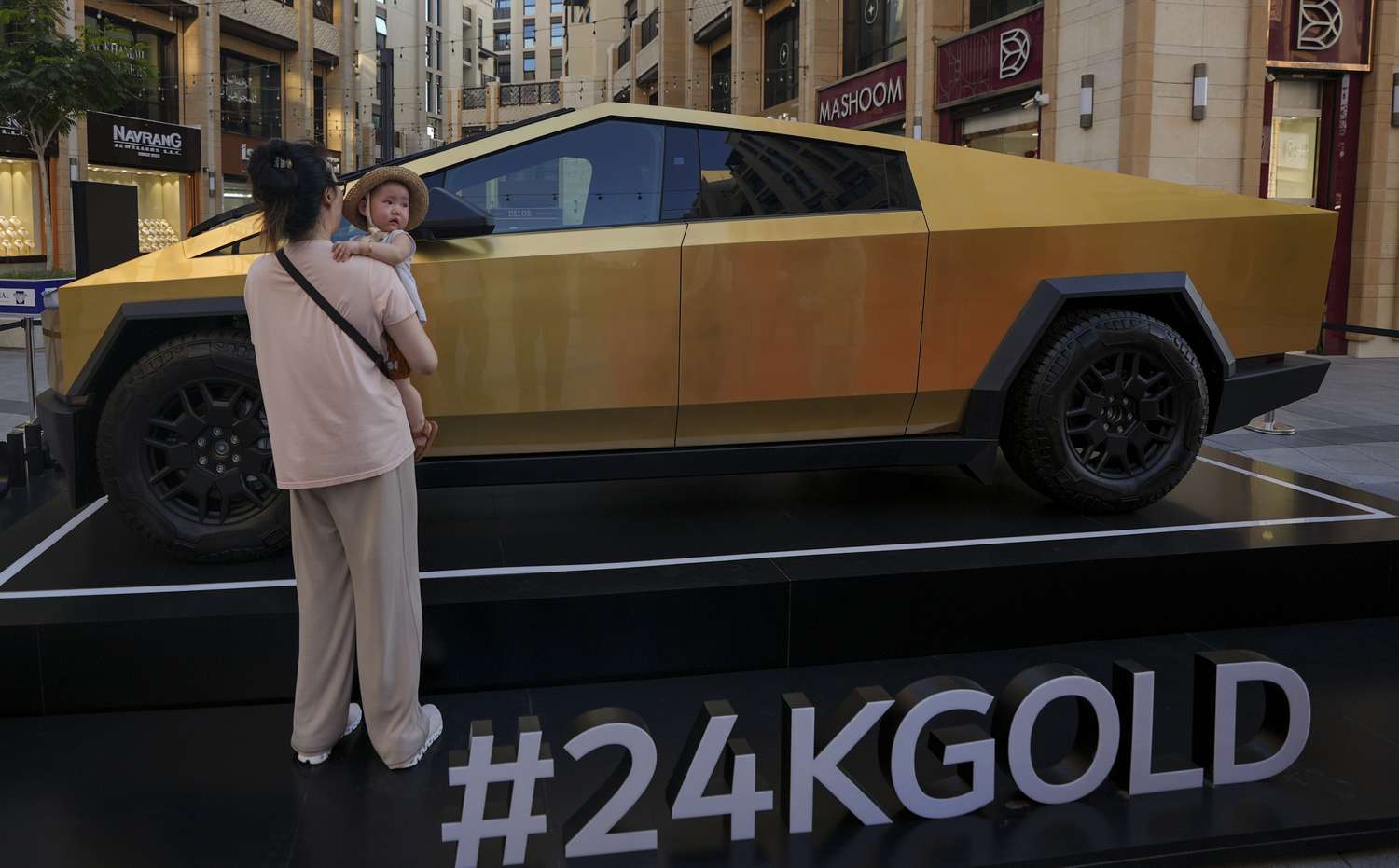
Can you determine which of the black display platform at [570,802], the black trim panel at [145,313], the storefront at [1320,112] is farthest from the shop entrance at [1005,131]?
the black display platform at [570,802]

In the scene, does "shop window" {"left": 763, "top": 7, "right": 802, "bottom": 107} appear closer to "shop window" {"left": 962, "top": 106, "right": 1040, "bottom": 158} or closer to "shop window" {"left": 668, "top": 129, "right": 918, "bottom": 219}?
"shop window" {"left": 962, "top": 106, "right": 1040, "bottom": 158}

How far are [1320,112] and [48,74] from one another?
16526 millimetres

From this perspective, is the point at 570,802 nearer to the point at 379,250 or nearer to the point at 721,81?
the point at 379,250

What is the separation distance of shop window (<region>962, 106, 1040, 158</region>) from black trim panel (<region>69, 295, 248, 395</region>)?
13.0m

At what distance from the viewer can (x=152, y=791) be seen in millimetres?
2826

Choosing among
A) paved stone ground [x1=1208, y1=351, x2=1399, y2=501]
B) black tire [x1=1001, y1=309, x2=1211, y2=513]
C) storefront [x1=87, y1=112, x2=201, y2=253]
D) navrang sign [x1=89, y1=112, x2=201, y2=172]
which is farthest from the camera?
storefront [x1=87, y1=112, x2=201, y2=253]

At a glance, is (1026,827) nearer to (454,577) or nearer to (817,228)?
(454,577)

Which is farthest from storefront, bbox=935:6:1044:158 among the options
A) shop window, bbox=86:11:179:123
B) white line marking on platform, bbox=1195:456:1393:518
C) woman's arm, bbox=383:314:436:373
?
shop window, bbox=86:11:179:123

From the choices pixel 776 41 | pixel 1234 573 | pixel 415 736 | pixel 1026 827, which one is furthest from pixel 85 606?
pixel 776 41

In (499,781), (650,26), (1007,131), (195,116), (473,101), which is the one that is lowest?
(499,781)

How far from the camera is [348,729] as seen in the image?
123 inches

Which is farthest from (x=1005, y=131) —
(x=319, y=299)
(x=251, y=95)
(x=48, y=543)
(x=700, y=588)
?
(x=251, y=95)

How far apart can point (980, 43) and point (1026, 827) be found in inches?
613

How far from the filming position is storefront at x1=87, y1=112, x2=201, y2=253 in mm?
24797
